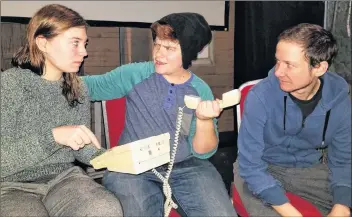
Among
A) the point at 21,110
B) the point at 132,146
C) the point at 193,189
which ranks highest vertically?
the point at 21,110

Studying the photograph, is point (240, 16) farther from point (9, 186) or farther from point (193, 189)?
point (9, 186)

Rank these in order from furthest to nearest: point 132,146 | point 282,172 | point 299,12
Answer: point 299,12 < point 282,172 < point 132,146

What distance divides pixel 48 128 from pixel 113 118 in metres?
0.55

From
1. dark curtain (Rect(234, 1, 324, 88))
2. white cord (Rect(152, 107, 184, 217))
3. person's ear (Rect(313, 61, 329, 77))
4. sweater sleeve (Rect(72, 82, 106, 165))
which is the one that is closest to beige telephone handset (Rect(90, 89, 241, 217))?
white cord (Rect(152, 107, 184, 217))

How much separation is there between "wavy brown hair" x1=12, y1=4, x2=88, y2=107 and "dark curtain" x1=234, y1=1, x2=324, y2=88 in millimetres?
3118

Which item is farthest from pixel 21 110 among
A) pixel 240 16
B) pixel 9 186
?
pixel 240 16

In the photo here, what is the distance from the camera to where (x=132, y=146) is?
1681 millimetres

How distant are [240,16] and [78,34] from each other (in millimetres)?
3291

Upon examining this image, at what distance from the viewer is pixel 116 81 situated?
2.25 meters

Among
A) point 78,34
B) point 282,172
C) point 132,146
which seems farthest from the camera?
Result: point 282,172

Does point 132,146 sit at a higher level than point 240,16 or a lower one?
lower

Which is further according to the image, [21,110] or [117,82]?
[117,82]

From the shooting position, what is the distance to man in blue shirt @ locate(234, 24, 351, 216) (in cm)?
198

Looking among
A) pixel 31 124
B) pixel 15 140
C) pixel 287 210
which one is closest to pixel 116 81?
pixel 31 124
